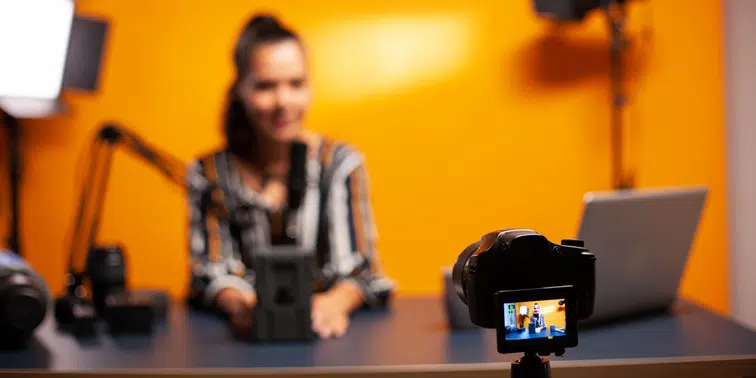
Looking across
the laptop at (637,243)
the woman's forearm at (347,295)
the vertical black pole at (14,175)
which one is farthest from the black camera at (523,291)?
the vertical black pole at (14,175)

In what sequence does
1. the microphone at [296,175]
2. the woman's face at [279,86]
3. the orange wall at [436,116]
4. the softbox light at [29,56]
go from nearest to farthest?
the softbox light at [29,56] < the microphone at [296,175] < the woman's face at [279,86] < the orange wall at [436,116]

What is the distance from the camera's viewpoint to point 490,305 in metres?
0.96

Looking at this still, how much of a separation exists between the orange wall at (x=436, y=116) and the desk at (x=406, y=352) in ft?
4.20

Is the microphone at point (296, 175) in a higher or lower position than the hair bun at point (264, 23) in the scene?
lower

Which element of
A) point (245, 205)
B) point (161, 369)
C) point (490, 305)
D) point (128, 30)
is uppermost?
point (128, 30)

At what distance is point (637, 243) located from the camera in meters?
1.50

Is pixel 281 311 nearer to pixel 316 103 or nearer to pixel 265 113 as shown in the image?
pixel 265 113

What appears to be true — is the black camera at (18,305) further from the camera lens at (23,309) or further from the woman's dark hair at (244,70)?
the woman's dark hair at (244,70)

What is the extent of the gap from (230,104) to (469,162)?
3.40ft

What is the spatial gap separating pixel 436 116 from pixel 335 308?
1400mm

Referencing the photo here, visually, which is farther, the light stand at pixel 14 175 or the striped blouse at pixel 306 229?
the light stand at pixel 14 175

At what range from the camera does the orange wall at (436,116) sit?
2949 millimetres

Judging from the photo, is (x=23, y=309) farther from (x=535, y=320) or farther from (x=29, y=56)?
(x=535, y=320)

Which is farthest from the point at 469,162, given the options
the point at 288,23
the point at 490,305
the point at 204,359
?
the point at 490,305
